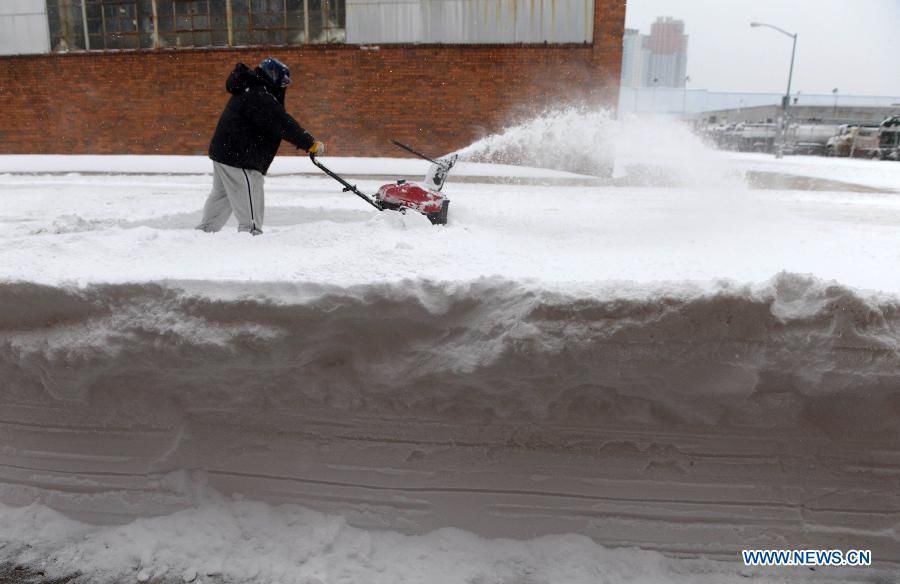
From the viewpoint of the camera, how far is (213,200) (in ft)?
18.9

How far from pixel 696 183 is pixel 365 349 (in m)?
8.00

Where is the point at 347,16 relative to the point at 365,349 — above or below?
above


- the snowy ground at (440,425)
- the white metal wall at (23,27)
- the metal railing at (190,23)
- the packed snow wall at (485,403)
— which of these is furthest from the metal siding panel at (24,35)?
the packed snow wall at (485,403)

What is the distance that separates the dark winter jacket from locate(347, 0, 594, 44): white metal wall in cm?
952

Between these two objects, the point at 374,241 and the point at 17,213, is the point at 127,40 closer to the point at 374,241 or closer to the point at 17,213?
the point at 17,213

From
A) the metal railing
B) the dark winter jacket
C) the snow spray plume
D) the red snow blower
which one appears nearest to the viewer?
the dark winter jacket

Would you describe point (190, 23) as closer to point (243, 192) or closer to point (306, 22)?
point (306, 22)

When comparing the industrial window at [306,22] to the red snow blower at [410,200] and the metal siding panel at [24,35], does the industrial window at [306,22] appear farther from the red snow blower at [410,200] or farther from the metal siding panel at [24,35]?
the red snow blower at [410,200]

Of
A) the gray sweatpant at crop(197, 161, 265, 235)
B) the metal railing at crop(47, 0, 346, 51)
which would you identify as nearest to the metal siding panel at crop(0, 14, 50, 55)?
the metal railing at crop(47, 0, 346, 51)

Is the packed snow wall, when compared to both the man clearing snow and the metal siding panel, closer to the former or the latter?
the man clearing snow

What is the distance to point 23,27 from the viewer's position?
50.0 ft

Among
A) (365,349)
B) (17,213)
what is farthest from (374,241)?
(17,213)

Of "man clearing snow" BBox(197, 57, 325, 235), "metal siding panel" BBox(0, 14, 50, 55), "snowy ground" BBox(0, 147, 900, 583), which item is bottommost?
"snowy ground" BBox(0, 147, 900, 583)

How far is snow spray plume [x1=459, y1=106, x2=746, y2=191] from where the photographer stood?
993cm
